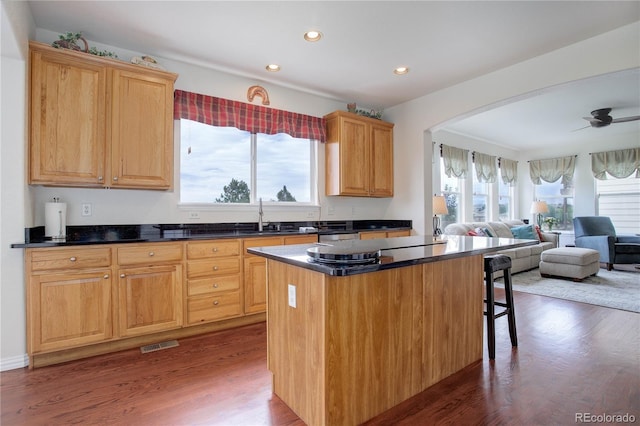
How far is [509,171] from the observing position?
8.25 meters

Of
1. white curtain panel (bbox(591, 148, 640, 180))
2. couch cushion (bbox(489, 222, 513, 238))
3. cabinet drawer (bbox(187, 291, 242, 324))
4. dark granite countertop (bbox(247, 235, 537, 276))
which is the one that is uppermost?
white curtain panel (bbox(591, 148, 640, 180))

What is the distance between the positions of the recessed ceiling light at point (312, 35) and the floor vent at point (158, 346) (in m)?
2.95

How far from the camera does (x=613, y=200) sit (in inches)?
279

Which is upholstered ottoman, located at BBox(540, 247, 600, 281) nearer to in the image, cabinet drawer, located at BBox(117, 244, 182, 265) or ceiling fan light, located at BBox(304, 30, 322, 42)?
ceiling fan light, located at BBox(304, 30, 322, 42)

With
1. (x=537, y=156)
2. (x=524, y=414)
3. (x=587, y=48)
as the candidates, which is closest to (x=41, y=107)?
(x=524, y=414)

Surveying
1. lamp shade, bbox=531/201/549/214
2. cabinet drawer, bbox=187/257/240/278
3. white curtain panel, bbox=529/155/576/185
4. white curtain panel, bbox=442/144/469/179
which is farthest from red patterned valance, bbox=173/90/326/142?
white curtain panel, bbox=529/155/576/185

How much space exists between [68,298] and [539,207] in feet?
29.3

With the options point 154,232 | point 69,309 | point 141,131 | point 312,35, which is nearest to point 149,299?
point 69,309

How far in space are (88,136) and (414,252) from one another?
2.74 m

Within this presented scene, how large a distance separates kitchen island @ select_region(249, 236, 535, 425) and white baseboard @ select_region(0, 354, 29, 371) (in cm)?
188

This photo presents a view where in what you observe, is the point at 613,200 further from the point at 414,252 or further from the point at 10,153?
the point at 10,153

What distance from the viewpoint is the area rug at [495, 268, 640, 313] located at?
4023 mm
